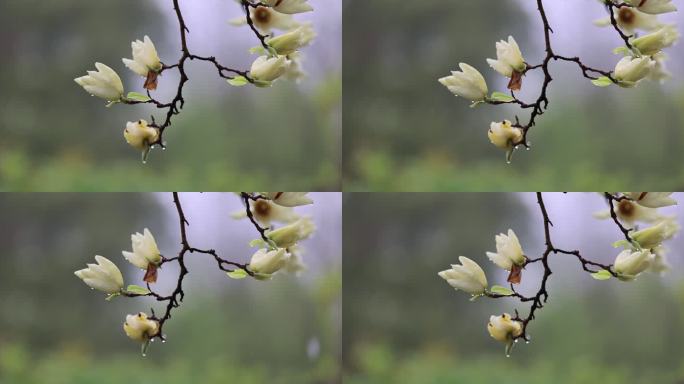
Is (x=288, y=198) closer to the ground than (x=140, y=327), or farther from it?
farther from it

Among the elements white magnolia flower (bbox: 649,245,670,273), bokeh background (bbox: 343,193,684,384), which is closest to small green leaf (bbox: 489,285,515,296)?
bokeh background (bbox: 343,193,684,384)

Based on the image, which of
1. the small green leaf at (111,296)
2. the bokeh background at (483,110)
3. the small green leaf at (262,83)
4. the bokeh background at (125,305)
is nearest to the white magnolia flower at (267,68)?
the small green leaf at (262,83)

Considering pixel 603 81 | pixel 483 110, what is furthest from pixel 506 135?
pixel 603 81

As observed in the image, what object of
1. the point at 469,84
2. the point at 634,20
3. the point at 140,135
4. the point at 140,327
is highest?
the point at 634,20

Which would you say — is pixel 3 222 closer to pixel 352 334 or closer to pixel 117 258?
pixel 117 258

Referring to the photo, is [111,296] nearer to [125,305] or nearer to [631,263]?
[125,305]

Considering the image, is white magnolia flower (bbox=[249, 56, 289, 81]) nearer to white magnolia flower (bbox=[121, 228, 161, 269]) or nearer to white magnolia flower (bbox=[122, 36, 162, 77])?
white magnolia flower (bbox=[122, 36, 162, 77])

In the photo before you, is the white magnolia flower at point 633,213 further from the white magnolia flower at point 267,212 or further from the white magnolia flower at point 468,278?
the white magnolia flower at point 267,212
